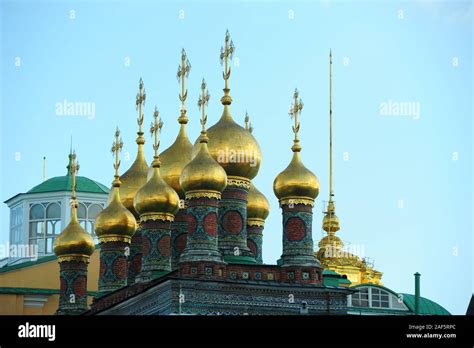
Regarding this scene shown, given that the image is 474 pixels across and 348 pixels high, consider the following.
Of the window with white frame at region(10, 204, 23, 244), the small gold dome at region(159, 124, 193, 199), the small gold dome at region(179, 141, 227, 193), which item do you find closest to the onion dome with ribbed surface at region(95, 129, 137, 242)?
the small gold dome at region(159, 124, 193, 199)

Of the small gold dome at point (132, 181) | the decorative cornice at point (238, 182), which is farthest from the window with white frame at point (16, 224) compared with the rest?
the decorative cornice at point (238, 182)

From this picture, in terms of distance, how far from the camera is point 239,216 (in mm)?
41344

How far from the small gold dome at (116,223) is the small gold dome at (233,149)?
3.98 metres

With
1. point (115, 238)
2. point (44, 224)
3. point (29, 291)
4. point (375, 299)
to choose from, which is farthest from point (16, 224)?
point (375, 299)

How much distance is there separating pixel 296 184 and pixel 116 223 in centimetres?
642

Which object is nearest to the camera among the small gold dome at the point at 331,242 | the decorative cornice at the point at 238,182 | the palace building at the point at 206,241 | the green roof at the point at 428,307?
the palace building at the point at 206,241

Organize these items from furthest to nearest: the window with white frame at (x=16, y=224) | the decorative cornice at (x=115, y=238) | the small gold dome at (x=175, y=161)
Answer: the window with white frame at (x=16, y=224) < the decorative cornice at (x=115, y=238) < the small gold dome at (x=175, y=161)

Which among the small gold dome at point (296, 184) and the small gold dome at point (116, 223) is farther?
the small gold dome at point (116, 223)

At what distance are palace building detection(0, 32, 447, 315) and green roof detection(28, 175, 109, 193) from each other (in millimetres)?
7846

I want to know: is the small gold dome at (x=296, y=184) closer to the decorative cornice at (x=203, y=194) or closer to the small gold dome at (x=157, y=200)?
the decorative cornice at (x=203, y=194)

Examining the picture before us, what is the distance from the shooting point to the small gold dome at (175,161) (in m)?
43.9

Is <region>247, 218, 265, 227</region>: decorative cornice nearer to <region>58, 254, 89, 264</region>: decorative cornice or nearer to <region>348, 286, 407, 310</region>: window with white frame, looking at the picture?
<region>348, 286, 407, 310</region>: window with white frame

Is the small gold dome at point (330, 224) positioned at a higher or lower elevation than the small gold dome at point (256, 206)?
higher
